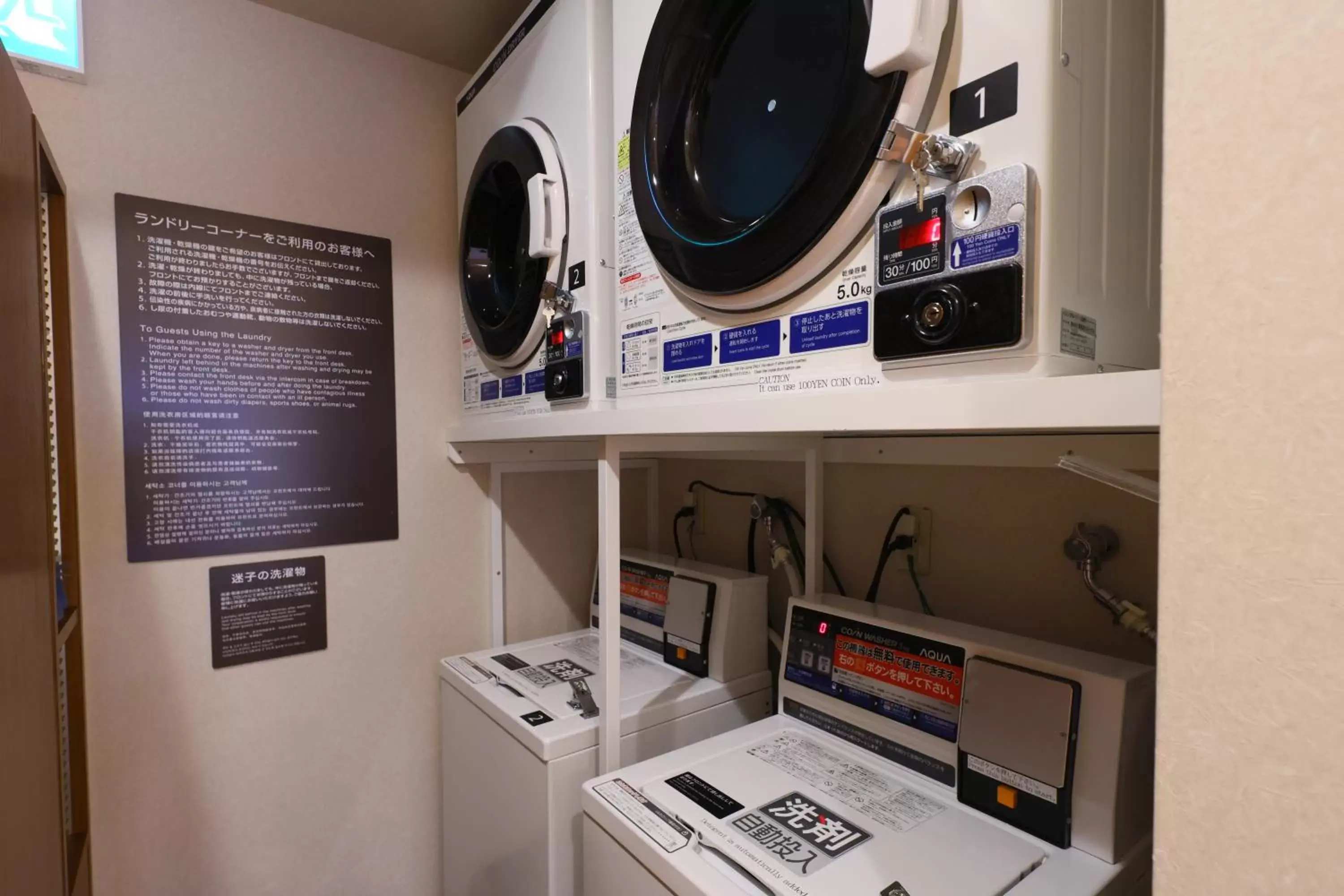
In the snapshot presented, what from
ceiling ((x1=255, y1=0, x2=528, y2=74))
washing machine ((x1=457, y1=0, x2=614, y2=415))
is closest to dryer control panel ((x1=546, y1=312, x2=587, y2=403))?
washing machine ((x1=457, y1=0, x2=614, y2=415))

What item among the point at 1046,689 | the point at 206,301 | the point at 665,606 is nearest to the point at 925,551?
the point at 1046,689

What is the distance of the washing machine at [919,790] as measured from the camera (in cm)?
72

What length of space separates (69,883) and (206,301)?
1.08m

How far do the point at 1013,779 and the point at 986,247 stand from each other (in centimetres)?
70

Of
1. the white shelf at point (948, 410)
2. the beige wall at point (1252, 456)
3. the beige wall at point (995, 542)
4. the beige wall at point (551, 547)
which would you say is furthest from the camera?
the beige wall at point (551, 547)

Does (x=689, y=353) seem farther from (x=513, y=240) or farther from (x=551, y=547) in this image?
(x=551, y=547)

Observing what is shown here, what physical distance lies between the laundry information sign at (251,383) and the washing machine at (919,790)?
97 cm

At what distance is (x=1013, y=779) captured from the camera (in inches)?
31.8

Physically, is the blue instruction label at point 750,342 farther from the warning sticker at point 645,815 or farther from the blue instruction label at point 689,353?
the warning sticker at point 645,815

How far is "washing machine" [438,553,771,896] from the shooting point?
109cm

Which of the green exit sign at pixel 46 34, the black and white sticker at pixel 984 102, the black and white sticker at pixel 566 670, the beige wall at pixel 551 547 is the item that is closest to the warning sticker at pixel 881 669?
the black and white sticker at pixel 566 670

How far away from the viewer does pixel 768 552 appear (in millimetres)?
1591

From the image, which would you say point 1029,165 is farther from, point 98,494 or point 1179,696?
point 98,494

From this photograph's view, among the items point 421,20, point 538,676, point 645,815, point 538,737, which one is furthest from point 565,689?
point 421,20
